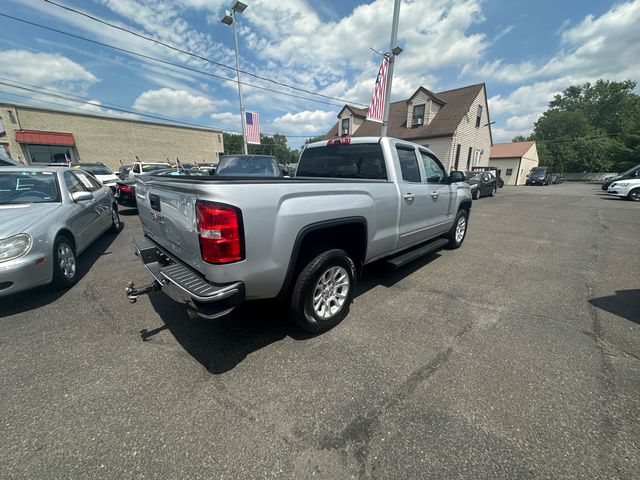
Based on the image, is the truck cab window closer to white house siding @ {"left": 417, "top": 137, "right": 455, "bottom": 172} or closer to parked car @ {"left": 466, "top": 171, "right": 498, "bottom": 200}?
parked car @ {"left": 466, "top": 171, "right": 498, "bottom": 200}

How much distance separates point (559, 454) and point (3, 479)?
3.26 metres

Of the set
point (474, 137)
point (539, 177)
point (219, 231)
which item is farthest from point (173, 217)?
point (539, 177)

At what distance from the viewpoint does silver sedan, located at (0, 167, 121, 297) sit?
3.05 m

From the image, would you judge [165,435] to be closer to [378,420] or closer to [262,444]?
[262,444]

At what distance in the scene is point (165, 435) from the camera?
1.78m

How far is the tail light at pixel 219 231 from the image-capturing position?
77.1 inches

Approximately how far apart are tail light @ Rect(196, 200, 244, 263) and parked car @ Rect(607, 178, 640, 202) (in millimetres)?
21998

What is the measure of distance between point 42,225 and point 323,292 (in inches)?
143

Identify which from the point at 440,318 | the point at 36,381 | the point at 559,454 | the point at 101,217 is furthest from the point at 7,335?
the point at 559,454

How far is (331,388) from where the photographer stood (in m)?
2.18

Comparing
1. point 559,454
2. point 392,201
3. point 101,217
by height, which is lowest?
Result: point 559,454

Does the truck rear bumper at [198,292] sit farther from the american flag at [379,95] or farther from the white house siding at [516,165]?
the white house siding at [516,165]

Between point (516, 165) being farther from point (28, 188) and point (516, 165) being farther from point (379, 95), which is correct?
point (28, 188)

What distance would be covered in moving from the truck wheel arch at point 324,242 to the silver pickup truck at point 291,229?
11 millimetres
